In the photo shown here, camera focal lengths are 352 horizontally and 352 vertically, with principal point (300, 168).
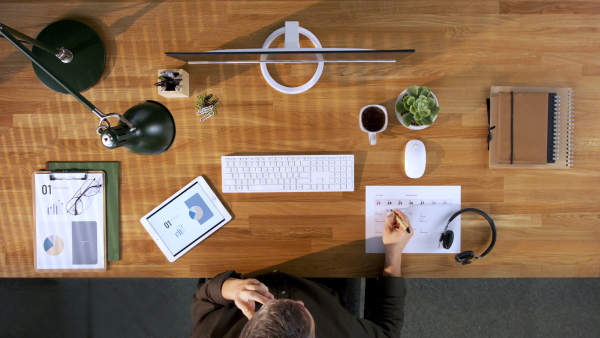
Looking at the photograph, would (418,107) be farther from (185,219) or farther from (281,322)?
(185,219)

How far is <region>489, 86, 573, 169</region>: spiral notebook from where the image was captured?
1.17m

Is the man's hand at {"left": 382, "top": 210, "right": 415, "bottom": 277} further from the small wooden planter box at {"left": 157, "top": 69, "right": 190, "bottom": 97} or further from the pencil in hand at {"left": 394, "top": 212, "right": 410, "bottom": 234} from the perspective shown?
the small wooden planter box at {"left": 157, "top": 69, "right": 190, "bottom": 97}

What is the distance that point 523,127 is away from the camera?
1.17m

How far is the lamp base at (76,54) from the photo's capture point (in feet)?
3.81

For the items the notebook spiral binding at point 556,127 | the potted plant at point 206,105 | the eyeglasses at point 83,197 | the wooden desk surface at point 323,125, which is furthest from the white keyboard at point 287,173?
the notebook spiral binding at point 556,127

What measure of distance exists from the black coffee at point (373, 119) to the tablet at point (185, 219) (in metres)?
0.57

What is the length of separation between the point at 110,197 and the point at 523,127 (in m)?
1.42

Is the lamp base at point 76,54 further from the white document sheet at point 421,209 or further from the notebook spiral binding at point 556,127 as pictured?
the notebook spiral binding at point 556,127

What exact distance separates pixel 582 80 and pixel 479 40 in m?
0.38

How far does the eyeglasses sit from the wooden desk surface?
91 mm

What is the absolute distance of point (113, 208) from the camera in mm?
1215

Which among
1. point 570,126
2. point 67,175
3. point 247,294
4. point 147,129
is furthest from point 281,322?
point 570,126

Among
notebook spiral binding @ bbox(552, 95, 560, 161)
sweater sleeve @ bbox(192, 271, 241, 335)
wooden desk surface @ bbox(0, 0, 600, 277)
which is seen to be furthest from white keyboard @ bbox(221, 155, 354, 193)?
notebook spiral binding @ bbox(552, 95, 560, 161)

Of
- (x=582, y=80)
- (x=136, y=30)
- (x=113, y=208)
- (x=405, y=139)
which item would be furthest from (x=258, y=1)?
(x=582, y=80)
